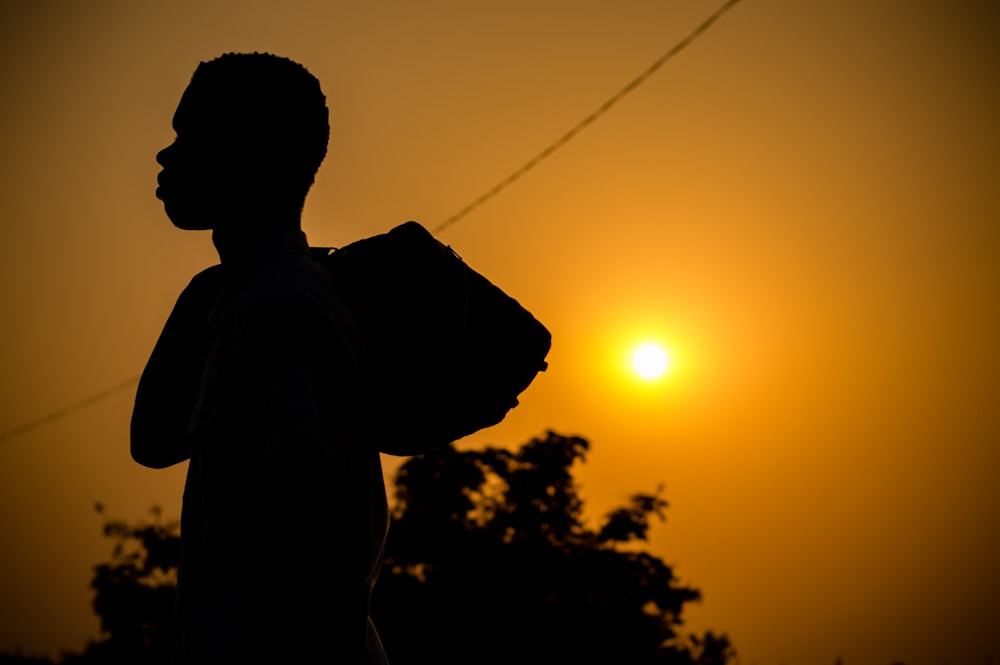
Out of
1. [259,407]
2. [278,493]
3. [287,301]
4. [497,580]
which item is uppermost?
[497,580]

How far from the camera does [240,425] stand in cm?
149

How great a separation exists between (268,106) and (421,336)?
19.6 inches

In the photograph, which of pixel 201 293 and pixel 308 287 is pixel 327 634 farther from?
pixel 201 293

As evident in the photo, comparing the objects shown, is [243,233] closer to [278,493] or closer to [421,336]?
[421,336]

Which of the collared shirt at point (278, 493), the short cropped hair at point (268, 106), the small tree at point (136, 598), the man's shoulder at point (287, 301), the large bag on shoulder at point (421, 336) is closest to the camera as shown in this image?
the collared shirt at point (278, 493)

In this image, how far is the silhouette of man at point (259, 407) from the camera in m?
1.40

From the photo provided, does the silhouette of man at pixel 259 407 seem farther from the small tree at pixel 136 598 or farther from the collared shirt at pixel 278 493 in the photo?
the small tree at pixel 136 598

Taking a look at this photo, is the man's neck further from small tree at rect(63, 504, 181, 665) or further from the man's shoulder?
small tree at rect(63, 504, 181, 665)

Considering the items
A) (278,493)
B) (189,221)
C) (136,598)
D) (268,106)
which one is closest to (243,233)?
(189,221)

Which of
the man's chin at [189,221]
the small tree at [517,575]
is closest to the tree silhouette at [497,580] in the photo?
the small tree at [517,575]

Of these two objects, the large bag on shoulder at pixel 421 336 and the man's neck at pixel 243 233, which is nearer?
the large bag on shoulder at pixel 421 336

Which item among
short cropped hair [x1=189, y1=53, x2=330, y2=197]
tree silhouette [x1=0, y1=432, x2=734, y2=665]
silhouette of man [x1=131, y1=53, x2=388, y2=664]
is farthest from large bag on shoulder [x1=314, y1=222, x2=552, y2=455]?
tree silhouette [x1=0, y1=432, x2=734, y2=665]

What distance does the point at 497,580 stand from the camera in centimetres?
2739

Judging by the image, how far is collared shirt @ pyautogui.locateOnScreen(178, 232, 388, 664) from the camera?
138cm
